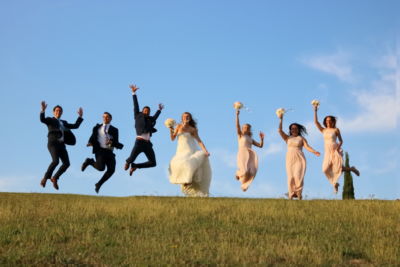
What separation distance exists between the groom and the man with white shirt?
87 centimetres

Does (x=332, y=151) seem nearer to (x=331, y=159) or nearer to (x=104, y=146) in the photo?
(x=331, y=159)

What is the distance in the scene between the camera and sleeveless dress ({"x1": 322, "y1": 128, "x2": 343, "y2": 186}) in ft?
77.1

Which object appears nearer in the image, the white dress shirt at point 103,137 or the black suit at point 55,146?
the black suit at point 55,146

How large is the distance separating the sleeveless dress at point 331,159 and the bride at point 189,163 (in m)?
4.34

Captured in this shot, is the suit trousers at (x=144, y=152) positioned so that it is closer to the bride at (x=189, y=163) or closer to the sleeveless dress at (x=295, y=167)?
the bride at (x=189, y=163)

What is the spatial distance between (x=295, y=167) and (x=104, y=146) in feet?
22.5

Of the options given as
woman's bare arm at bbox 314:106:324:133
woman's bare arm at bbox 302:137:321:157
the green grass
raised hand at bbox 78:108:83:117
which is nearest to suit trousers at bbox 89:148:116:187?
raised hand at bbox 78:108:83:117

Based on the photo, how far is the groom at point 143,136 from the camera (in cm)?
2303

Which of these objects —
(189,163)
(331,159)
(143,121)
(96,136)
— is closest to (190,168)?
(189,163)

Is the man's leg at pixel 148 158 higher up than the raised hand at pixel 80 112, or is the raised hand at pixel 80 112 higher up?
the raised hand at pixel 80 112

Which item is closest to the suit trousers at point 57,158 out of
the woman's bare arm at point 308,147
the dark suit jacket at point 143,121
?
the dark suit jacket at point 143,121

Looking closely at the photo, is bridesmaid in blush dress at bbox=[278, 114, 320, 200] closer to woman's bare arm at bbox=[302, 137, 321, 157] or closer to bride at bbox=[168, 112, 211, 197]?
woman's bare arm at bbox=[302, 137, 321, 157]

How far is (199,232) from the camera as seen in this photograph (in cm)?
1469

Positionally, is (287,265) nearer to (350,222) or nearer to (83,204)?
(350,222)
